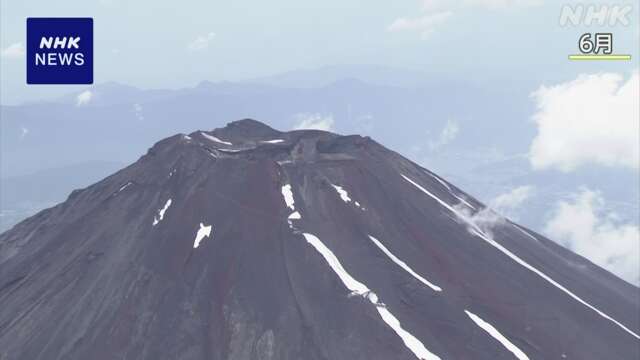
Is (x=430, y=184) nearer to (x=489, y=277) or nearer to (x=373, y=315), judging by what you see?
(x=489, y=277)

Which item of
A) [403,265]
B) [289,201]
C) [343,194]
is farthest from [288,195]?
[403,265]

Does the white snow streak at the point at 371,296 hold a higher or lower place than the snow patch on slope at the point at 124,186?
lower

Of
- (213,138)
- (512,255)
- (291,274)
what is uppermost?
(213,138)

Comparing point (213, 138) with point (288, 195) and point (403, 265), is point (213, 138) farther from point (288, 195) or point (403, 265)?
point (403, 265)

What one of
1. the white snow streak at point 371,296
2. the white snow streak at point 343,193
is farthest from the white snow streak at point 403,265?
the white snow streak at point 343,193

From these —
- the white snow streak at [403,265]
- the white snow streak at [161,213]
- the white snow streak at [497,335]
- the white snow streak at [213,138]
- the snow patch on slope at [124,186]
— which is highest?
the white snow streak at [213,138]

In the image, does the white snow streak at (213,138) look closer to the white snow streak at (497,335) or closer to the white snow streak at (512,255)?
the white snow streak at (512,255)
